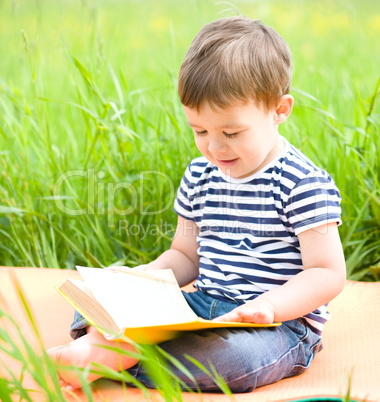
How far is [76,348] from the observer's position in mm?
1197

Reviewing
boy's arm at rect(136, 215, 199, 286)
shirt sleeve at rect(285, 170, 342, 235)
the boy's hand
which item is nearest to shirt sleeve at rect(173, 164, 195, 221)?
boy's arm at rect(136, 215, 199, 286)

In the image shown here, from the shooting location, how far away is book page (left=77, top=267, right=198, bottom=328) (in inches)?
47.3

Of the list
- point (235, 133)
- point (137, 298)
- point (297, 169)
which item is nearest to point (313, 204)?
point (297, 169)

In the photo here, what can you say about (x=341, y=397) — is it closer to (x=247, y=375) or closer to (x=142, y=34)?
(x=247, y=375)

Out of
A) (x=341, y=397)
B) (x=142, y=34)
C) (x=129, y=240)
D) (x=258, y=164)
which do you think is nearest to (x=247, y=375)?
(x=341, y=397)

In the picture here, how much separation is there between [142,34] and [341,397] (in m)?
5.88

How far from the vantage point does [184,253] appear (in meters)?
1.66

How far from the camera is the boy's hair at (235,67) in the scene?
1.30 metres

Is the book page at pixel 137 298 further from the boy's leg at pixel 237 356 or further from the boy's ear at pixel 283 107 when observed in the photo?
the boy's ear at pixel 283 107

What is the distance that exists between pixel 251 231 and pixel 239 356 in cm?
34

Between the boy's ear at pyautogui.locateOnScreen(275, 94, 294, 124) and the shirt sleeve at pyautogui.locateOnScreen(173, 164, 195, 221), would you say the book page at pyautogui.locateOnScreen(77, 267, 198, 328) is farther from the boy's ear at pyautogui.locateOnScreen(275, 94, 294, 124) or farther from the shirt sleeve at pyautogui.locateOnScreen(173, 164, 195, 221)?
the boy's ear at pyautogui.locateOnScreen(275, 94, 294, 124)

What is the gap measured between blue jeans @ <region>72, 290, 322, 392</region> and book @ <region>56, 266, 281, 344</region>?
1.3 inches

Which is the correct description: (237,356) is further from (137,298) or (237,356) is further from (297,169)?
(297,169)

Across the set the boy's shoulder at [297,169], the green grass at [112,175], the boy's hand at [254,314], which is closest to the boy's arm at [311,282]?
the boy's hand at [254,314]
